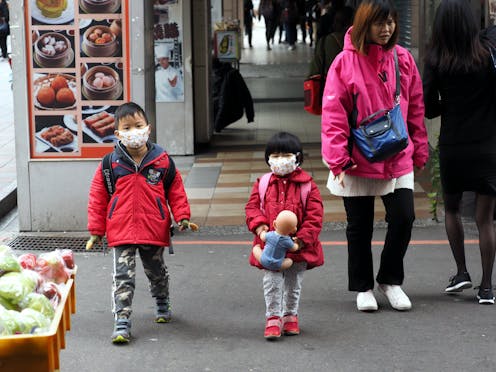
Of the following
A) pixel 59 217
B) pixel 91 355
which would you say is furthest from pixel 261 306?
pixel 59 217

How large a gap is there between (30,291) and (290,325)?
7.58ft

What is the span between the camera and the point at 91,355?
5484mm

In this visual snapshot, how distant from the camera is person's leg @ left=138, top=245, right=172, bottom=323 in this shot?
581 cm

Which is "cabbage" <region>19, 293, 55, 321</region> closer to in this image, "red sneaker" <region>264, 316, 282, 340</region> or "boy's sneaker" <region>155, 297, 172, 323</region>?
"red sneaker" <region>264, 316, 282, 340</region>

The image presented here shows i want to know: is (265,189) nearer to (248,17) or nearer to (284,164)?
(284,164)

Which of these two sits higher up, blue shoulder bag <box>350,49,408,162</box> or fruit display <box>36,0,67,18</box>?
fruit display <box>36,0,67,18</box>

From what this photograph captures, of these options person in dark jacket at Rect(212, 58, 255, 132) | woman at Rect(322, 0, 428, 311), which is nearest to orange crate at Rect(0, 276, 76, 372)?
woman at Rect(322, 0, 428, 311)

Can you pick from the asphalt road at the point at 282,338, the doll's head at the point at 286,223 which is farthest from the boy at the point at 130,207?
the doll's head at the point at 286,223

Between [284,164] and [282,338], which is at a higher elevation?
[284,164]

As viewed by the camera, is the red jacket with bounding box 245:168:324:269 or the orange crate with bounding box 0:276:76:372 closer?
the orange crate with bounding box 0:276:76:372

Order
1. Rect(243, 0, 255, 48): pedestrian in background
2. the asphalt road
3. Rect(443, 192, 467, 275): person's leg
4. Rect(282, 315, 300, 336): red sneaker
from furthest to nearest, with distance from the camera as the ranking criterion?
Rect(243, 0, 255, 48): pedestrian in background < Rect(443, 192, 467, 275): person's leg < Rect(282, 315, 300, 336): red sneaker < the asphalt road

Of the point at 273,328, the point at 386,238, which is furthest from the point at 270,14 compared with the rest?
the point at 273,328

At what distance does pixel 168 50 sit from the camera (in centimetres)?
1255

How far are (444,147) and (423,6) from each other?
7157 mm
